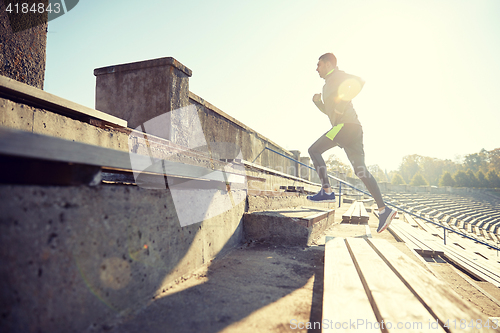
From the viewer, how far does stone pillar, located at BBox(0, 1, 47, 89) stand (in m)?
2.13

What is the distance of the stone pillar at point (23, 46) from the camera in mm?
2129

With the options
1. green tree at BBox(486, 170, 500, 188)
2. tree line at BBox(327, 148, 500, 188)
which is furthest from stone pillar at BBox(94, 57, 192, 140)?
green tree at BBox(486, 170, 500, 188)

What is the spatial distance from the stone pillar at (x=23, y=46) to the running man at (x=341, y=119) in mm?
2961

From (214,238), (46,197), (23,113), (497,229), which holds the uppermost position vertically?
(23,113)

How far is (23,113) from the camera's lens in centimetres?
150

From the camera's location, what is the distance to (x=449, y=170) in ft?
300

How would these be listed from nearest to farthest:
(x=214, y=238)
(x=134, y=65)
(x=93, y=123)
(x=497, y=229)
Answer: (x=93, y=123)
(x=214, y=238)
(x=134, y=65)
(x=497, y=229)

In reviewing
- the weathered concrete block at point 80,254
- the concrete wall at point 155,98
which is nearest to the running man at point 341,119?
the concrete wall at point 155,98

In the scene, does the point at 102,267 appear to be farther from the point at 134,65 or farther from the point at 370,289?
the point at 134,65

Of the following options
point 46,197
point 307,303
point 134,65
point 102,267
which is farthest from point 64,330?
point 134,65

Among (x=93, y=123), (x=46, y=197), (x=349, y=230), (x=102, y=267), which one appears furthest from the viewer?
(x=349, y=230)

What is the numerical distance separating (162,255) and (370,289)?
47.0 inches

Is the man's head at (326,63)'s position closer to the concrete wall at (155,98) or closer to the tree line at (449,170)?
the concrete wall at (155,98)

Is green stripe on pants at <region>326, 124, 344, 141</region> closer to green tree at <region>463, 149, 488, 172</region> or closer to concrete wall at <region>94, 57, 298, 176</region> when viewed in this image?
concrete wall at <region>94, 57, 298, 176</region>
